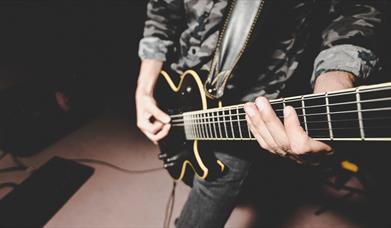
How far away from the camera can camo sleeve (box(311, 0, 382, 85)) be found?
0.78 meters

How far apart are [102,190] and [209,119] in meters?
1.25

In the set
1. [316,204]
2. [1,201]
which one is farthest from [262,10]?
[1,201]

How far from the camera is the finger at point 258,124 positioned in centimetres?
67

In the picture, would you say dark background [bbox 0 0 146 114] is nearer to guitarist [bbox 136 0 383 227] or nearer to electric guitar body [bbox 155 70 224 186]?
guitarist [bbox 136 0 383 227]

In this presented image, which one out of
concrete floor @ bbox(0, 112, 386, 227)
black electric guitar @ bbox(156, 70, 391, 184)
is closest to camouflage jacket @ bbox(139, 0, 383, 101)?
black electric guitar @ bbox(156, 70, 391, 184)

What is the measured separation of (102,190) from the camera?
187cm

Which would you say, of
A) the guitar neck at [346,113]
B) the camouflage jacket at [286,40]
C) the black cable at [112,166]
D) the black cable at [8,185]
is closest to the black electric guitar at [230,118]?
the guitar neck at [346,113]

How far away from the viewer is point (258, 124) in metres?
0.69

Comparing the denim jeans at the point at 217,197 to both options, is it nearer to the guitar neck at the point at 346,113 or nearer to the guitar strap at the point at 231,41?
the guitar strap at the point at 231,41

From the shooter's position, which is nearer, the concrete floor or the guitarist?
the guitarist

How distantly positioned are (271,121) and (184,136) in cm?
60

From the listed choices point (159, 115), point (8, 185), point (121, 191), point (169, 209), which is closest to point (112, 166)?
point (121, 191)

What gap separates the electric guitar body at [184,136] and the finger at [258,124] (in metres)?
0.30

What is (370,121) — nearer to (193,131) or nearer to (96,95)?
(193,131)
